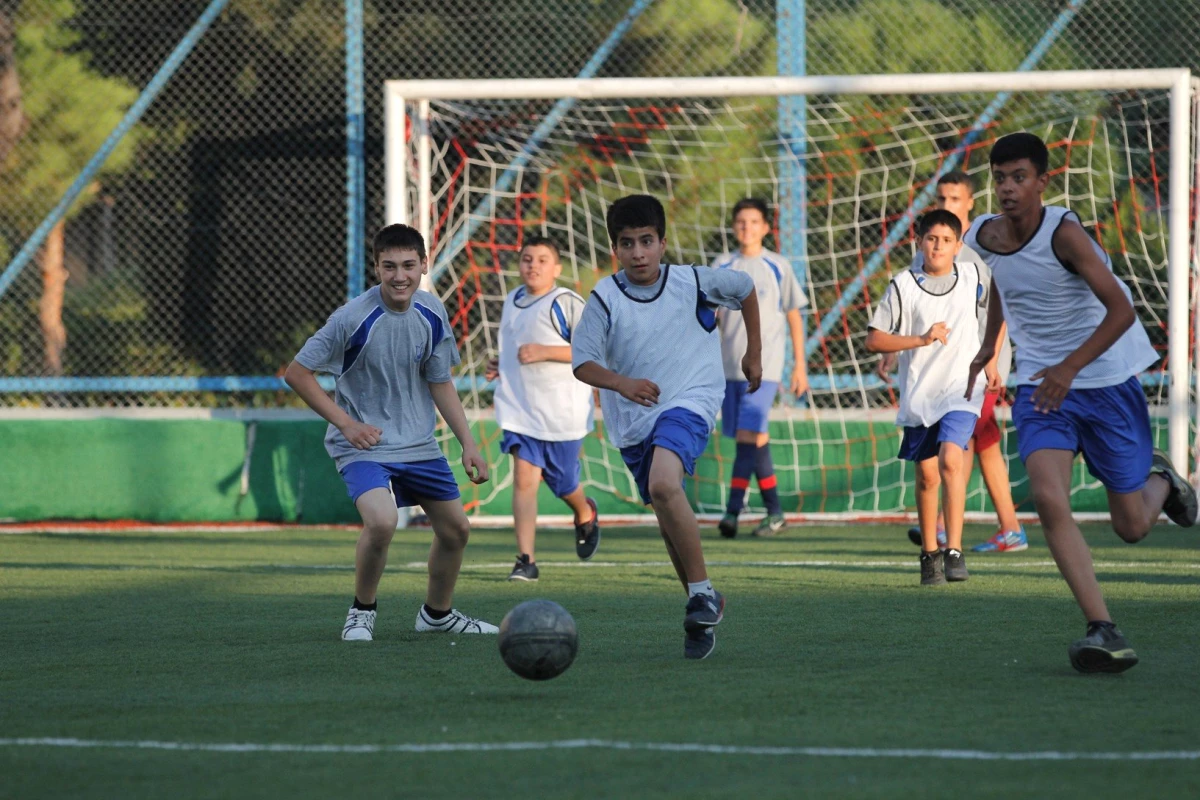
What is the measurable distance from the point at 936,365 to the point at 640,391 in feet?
10.5

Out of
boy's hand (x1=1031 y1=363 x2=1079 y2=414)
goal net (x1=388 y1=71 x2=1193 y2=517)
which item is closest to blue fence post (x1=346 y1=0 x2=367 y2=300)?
goal net (x1=388 y1=71 x2=1193 y2=517)

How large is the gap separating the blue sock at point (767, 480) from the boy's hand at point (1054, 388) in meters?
5.90

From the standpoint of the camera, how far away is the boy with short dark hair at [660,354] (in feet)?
19.5

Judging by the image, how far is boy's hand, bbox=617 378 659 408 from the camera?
18.9 ft

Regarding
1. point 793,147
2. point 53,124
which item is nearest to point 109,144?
point 53,124

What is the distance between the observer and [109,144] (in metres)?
14.5

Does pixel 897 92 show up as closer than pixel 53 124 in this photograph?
Yes

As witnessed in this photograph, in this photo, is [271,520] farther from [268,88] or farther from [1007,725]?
[1007,725]

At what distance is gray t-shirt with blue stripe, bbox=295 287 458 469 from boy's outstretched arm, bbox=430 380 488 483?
A: 0.05 meters

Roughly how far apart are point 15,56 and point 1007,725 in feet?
43.4

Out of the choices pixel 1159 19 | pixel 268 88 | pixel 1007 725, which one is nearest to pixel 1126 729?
pixel 1007 725

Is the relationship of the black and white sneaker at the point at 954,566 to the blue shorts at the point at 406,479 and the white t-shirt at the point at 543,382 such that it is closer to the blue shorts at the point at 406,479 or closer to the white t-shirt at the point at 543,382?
the white t-shirt at the point at 543,382

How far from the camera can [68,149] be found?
48.6ft

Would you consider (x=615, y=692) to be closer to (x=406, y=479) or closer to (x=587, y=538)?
(x=406, y=479)
